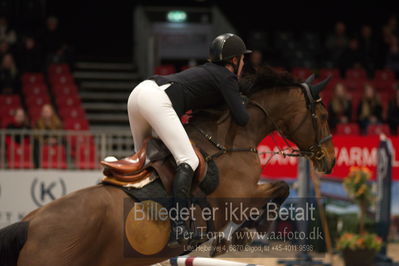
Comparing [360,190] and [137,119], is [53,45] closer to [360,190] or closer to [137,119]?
[360,190]

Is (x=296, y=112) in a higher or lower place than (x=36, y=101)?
higher

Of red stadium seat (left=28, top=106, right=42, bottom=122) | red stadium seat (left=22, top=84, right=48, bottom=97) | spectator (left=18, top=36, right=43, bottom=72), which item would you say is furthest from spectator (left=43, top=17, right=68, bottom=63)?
red stadium seat (left=28, top=106, right=42, bottom=122)

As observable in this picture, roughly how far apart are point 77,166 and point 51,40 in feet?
16.6

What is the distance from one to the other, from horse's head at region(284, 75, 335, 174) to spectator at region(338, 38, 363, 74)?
Answer: 10048 mm

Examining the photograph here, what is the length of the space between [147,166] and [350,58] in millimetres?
11184

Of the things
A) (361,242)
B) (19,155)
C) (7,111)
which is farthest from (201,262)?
(7,111)

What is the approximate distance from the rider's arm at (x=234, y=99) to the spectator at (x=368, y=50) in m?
10.8

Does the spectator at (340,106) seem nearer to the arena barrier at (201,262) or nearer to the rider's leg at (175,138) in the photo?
the arena barrier at (201,262)

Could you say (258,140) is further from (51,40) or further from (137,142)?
(51,40)

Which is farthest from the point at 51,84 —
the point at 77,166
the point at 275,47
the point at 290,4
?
the point at 290,4

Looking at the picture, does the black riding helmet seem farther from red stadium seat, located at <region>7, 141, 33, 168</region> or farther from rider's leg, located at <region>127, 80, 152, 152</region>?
red stadium seat, located at <region>7, 141, 33, 168</region>

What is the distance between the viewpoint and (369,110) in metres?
12.4

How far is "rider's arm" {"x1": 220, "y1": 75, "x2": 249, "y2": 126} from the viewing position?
15.3 ft

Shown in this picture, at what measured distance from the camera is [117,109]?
14438mm
